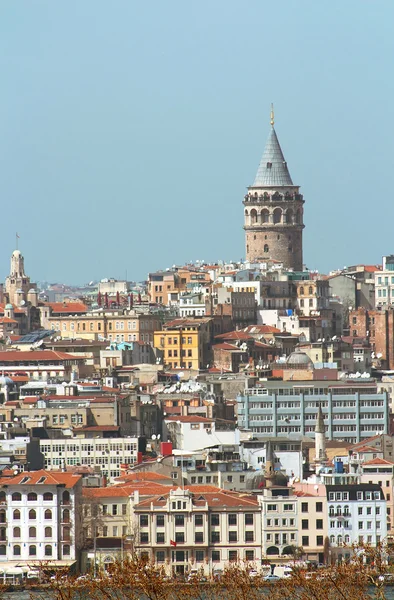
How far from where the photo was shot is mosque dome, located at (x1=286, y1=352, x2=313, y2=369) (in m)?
118

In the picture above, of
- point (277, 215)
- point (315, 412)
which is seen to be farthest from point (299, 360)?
point (277, 215)

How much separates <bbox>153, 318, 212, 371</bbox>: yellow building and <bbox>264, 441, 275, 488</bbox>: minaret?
37.7 m

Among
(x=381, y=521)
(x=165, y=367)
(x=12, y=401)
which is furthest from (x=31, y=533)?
(x=165, y=367)

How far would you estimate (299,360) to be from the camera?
118438mm

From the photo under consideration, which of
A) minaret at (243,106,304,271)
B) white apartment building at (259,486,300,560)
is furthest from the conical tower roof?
white apartment building at (259,486,300,560)

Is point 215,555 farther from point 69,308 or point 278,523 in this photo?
point 69,308

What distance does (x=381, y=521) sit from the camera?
8188cm

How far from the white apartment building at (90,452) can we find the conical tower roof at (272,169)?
61290mm

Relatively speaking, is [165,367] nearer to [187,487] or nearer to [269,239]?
[269,239]

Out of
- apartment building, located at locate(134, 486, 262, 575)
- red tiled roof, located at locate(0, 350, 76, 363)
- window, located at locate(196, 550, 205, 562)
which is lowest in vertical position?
window, located at locate(196, 550, 205, 562)

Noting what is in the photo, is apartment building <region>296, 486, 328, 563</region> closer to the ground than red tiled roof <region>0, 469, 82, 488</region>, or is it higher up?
closer to the ground

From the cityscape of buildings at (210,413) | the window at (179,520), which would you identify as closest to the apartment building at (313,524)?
the cityscape of buildings at (210,413)

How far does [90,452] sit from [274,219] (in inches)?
2431

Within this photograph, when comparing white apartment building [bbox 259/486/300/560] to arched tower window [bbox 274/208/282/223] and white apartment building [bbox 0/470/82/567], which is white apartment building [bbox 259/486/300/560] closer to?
white apartment building [bbox 0/470/82/567]
